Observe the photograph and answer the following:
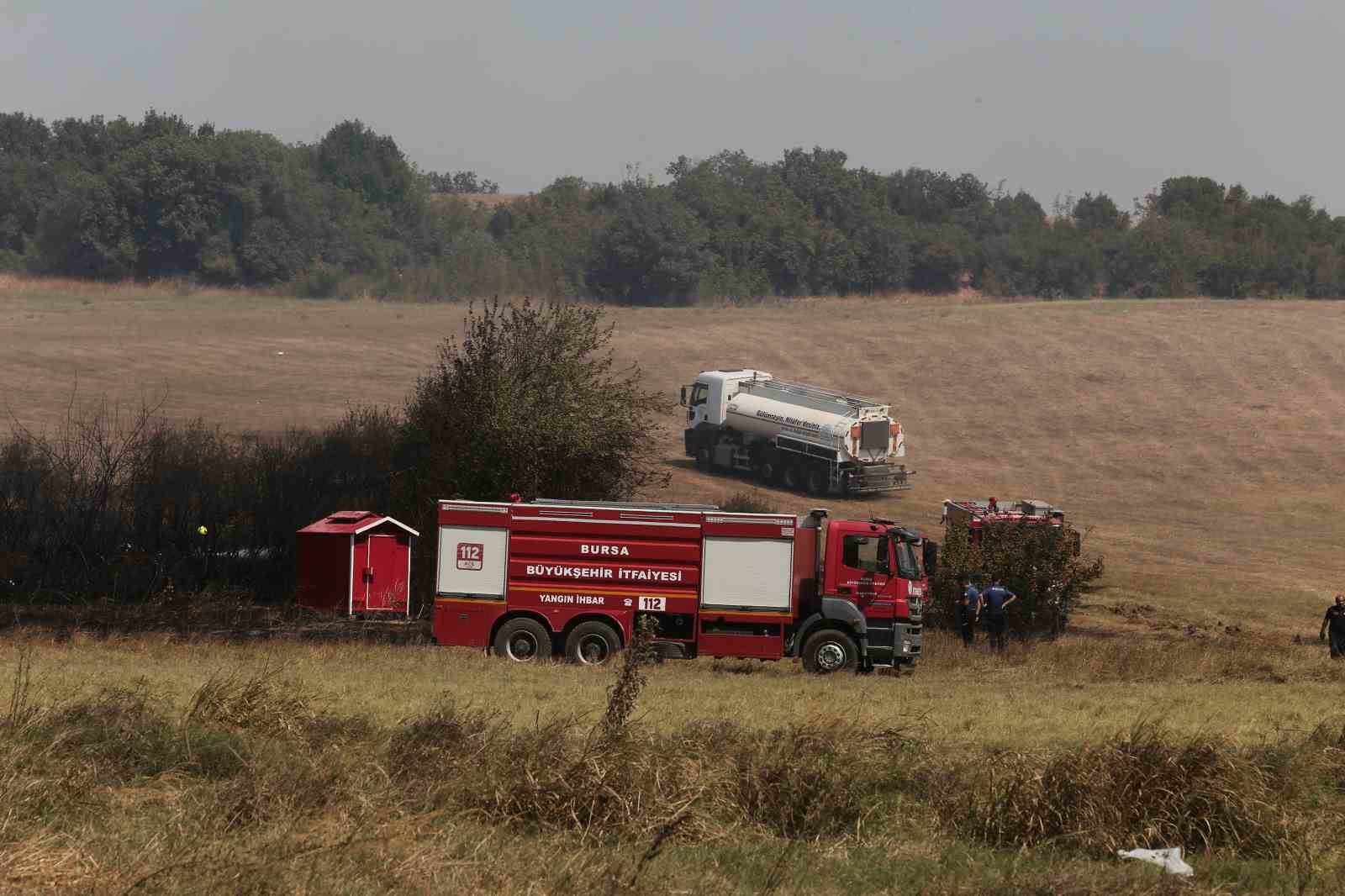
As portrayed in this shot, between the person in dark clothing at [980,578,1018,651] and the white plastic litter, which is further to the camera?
the person in dark clothing at [980,578,1018,651]

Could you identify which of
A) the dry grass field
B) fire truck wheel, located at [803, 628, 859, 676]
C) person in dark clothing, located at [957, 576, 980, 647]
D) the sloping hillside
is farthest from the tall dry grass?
the sloping hillside

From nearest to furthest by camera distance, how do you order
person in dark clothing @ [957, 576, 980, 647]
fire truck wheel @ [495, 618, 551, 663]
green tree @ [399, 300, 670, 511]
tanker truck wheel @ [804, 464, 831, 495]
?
1. fire truck wheel @ [495, 618, 551, 663]
2. person in dark clothing @ [957, 576, 980, 647]
3. green tree @ [399, 300, 670, 511]
4. tanker truck wheel @ [804, 464, 831, 495]

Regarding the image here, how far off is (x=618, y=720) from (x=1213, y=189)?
136 metres

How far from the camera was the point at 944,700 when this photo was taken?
63.8 feet

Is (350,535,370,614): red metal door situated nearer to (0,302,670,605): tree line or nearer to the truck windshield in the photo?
(0,302,670,605): tree line

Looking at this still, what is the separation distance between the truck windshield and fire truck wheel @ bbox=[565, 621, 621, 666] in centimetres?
474

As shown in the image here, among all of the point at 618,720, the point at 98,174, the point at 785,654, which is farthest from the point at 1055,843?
the point at 98,174

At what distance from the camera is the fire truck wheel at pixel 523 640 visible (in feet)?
80.8

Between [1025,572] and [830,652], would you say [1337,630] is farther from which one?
[830,652]

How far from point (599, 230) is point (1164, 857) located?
10055cm

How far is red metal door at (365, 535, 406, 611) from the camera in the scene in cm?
3142

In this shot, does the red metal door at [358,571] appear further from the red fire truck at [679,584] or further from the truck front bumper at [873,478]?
the truck front bumper at [873,478]

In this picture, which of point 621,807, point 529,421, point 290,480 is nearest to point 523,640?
point 529,421

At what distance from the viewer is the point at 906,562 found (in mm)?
24688
